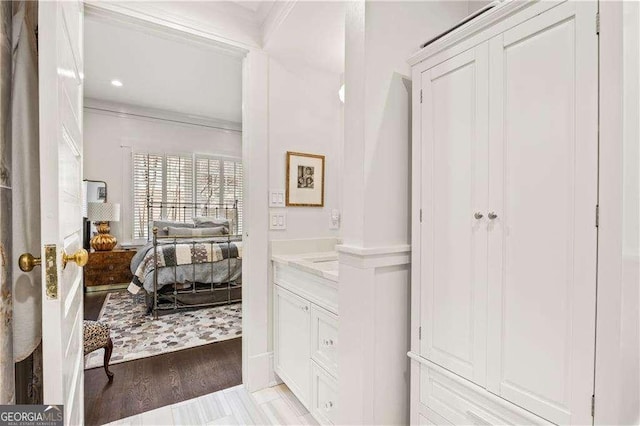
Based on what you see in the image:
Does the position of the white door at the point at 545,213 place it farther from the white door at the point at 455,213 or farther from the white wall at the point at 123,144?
the white wall at the point at 123,144

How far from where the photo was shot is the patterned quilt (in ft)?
11.7

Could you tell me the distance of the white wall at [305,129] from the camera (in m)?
2.29

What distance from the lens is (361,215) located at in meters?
1.25

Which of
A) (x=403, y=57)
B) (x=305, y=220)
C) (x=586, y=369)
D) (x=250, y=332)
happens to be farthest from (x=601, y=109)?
(x=250, y=332)

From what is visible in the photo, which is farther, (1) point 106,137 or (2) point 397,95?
(1) point 106,137

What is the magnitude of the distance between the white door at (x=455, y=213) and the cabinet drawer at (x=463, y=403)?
45mm

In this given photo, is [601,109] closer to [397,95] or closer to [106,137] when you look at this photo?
[397,95]

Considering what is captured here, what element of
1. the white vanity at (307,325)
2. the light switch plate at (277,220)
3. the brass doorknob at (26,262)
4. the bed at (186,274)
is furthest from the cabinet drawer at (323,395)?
the bed at (186,274)

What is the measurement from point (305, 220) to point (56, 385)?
1.80 metres

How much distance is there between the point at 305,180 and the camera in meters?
2.44

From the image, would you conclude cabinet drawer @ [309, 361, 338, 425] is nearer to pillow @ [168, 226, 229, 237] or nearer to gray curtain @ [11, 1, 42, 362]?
gray curtain @ [11, 1, 42, 362]

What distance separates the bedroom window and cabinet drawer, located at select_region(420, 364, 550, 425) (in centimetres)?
459

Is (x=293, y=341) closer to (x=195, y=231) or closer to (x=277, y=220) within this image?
(x=277, y=220)

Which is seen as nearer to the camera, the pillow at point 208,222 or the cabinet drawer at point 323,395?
the cabinet drawer at point 323,395
